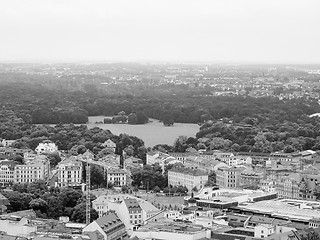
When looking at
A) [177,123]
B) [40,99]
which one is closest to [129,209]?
[177,123]

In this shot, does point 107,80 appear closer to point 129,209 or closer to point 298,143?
point 298,143

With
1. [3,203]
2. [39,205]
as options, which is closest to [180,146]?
[39,205]

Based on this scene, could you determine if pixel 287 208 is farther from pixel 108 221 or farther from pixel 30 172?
pixel 30 172

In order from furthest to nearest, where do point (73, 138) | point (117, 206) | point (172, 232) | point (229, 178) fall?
1. point (73, 138)
2. point (229, 178)
3. point (117, 206)
4. point (172, 232)

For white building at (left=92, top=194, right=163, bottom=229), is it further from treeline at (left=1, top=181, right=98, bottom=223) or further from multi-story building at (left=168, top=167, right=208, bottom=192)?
multi-story building at (left=168, top=167, right=208, bottom=192)

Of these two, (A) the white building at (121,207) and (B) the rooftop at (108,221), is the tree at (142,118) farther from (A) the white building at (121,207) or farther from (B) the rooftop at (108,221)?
(B) the rooftop at (108,221)

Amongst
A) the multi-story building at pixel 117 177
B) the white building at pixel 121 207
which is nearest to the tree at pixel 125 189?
the multi-story building at pixel 117 177
